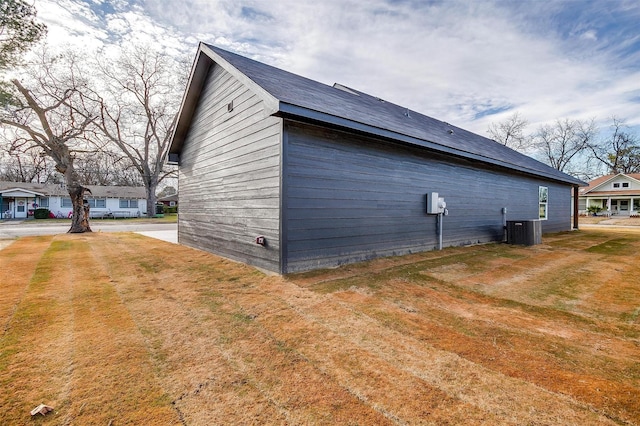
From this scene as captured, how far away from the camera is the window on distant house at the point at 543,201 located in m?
12.3

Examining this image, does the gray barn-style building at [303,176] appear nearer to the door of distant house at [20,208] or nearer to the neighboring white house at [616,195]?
the door of distant house at [20,208]

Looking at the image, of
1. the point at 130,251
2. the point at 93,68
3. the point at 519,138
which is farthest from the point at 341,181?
the point at 519,138

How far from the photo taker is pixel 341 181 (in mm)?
5375

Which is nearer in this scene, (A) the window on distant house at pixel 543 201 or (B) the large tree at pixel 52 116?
(B) the large tree at pixel 52 116

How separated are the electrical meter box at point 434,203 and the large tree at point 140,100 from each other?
1902 centimetres

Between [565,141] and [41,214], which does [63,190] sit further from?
[565,141]

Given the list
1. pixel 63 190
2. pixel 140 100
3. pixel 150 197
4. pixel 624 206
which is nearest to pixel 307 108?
pixel 140 100

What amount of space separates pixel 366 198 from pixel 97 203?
31561 millimetres

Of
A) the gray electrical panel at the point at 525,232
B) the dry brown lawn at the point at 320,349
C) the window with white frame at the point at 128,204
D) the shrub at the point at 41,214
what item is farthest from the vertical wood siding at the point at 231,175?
the window with white frame at the point at 128,204

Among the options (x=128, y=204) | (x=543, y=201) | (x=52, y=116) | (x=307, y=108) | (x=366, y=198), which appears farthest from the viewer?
(x=128, y=204)

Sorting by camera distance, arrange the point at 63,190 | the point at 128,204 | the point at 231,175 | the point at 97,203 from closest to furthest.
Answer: the point at 231,175
the point at 63,190
the point at 97,203
the point at 128,204

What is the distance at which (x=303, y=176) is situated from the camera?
4824 mm

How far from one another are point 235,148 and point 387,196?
3.38 m

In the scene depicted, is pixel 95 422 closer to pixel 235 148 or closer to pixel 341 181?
pixel 341 181
